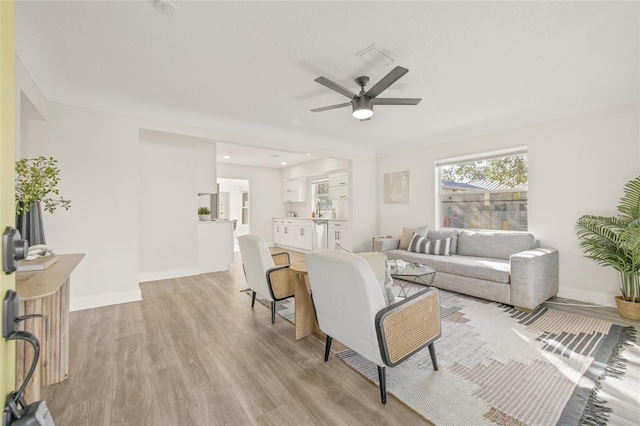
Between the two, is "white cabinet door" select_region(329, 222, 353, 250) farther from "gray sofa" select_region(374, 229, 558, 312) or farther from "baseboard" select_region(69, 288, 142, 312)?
"baseboard" select_region(69, 288, 142, 312)

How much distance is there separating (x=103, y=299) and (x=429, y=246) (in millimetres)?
4493

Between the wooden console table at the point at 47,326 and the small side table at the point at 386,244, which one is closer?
the wooden console table at the point at 47,326

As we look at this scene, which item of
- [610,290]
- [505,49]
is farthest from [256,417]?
[610,290]

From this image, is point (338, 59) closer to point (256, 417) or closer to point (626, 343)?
point (256, 417)

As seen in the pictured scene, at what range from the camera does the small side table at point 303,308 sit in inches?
97.9

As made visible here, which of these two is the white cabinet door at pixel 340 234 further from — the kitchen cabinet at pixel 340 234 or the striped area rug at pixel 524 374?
the striped area rug at pixel 524 374

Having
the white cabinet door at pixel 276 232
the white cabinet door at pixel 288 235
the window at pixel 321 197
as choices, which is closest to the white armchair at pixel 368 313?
the white cabinet door at pixel 288 235

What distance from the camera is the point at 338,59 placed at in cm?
248

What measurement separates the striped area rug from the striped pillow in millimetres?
1513

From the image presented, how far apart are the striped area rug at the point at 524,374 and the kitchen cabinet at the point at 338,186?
4.61 metres

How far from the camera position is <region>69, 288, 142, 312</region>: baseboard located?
3213mm

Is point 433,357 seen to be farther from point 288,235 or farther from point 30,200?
point 288,235

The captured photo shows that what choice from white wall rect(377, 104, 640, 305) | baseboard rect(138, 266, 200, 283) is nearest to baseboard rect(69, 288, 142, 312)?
baseboard rect(138, 266, 200, 283)

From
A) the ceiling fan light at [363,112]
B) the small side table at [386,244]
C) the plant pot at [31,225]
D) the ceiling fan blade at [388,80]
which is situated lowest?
the small side table at [386,244]
